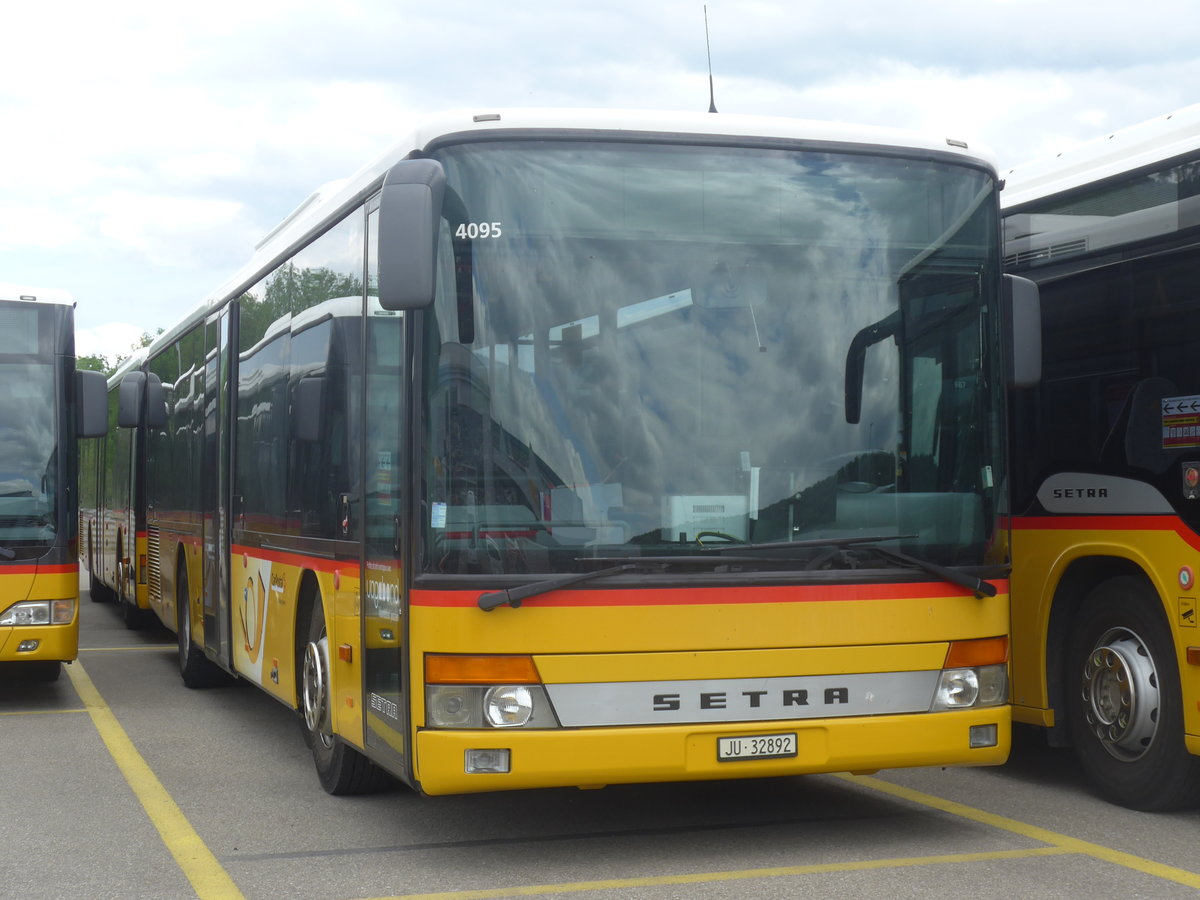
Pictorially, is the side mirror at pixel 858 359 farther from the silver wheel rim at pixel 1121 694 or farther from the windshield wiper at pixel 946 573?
the silver wheel rim at pixel 1121 694

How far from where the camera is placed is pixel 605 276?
6.25m

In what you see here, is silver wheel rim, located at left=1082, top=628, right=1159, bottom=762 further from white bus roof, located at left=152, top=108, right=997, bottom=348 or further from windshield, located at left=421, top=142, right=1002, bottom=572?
white bus roof, located at left=152, top=108, right=997, bottom=348

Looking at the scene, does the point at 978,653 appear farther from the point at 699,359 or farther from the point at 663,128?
the point at 663,128

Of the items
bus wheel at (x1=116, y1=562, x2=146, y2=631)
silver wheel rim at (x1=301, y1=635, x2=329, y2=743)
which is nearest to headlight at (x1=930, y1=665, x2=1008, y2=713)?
silver wheel rim at (x1=301, y1=635, x2=329, y2=743)

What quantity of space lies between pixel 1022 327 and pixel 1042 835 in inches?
86.9

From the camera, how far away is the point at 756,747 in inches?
244

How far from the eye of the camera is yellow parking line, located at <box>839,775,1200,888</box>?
20.4 feet

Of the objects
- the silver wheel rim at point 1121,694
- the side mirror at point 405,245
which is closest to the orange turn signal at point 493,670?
the side mirror at point 405,245

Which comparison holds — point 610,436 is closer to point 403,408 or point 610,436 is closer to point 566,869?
point 403,408

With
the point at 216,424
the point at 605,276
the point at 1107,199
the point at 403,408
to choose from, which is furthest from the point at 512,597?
the point at 216,424

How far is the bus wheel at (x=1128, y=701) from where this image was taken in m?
7.32

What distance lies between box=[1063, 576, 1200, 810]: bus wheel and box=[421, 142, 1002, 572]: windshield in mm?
1434

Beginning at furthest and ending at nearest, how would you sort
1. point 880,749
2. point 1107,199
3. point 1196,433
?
point 1107,199 → point 1196,433 → point 880,749

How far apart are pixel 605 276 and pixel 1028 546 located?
3281 mm
